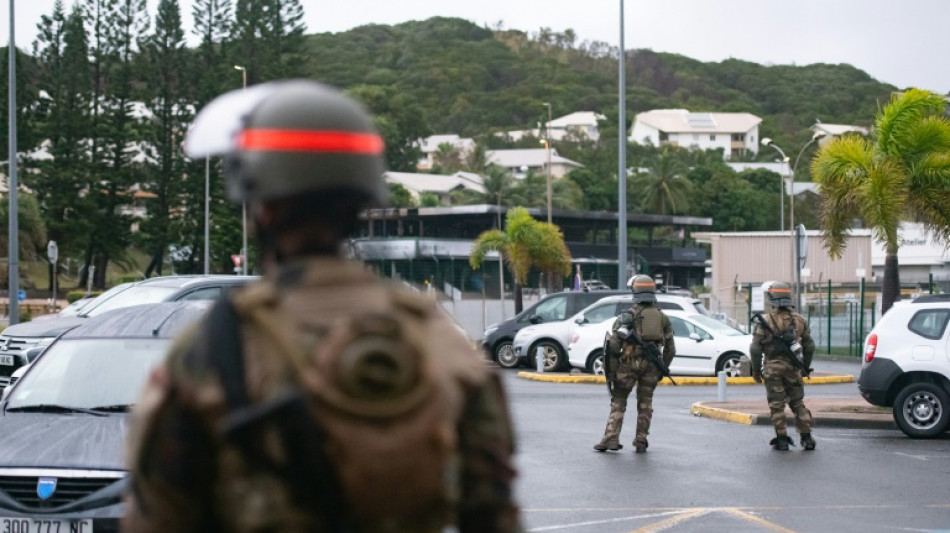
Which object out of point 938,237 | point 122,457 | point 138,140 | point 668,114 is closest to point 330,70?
point 668,114

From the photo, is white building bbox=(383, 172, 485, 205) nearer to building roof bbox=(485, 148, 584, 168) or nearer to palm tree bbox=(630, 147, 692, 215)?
palm tree bbox=(630, 147, 692, 215)

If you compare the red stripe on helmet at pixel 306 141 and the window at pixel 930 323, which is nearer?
the red stripe on helmet at pixel 306 141

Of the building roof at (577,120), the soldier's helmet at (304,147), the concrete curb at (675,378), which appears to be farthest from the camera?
the building roof at (577,120)

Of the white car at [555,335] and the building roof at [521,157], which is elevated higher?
the building roof at [521,157]

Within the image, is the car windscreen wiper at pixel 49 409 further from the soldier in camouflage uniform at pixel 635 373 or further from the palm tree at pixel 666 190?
the palm tree at pixel 666 190

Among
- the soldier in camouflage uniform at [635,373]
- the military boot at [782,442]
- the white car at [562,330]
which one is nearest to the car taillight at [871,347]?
the military boot at [782,442]

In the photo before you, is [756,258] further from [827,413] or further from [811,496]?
[811,496]

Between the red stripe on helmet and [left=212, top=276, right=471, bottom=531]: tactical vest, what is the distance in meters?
0.30

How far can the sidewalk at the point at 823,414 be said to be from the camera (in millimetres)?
18281

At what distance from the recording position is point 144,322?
9.73 meters

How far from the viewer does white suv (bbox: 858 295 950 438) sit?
16.6m

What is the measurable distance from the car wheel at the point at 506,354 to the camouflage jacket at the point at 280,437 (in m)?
26.6

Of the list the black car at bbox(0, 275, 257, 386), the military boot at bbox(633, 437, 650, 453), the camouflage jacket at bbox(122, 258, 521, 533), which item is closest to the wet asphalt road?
the military boot at bbox(633, 437, 650, 453)

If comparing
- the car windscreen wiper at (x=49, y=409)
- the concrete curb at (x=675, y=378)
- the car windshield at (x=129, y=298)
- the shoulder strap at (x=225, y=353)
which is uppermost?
the shoulder strap at (x=225, y=353)
